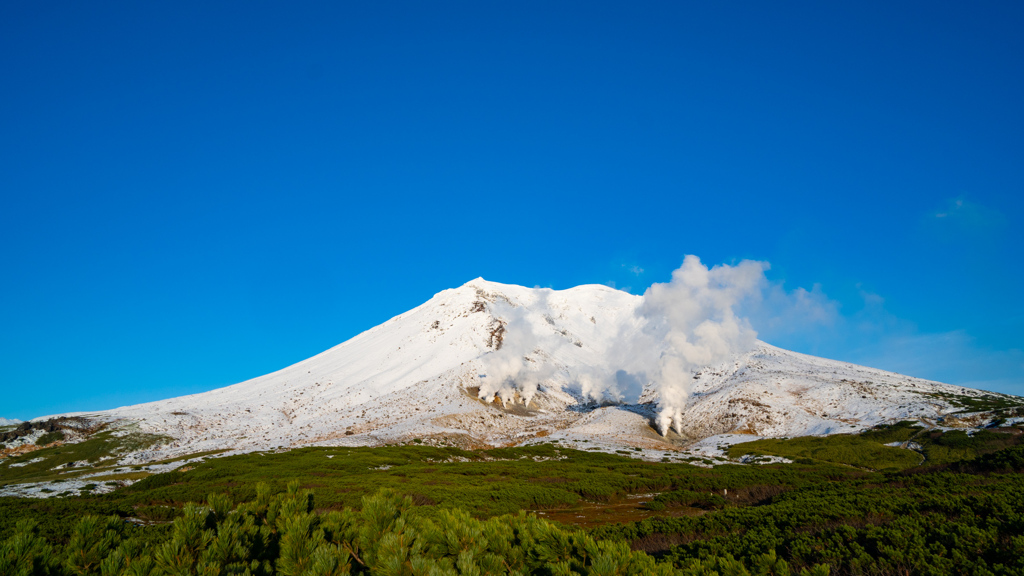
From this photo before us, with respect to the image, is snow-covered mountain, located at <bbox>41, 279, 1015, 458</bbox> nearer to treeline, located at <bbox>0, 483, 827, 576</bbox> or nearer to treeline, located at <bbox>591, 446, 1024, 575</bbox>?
treeline, located at <bbox>591, 446, 1024, 575</bbox>

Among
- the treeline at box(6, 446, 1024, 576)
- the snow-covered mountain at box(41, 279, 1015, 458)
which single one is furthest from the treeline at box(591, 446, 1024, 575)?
the snow-covered mountain at box(41, 279, 1015, 458)

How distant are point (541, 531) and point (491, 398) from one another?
303 ft

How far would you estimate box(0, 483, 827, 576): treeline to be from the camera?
4664mm

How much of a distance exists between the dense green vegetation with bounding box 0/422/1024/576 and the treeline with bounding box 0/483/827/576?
2 centimetres

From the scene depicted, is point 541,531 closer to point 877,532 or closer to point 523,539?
point 523,539

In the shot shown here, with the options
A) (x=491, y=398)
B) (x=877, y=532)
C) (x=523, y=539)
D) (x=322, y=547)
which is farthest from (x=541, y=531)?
(x=491, y=398)

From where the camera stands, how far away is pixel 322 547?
509 centimetres

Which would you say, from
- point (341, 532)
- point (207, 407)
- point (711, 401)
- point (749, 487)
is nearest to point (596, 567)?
point (341, 532)

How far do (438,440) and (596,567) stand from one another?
6448cm

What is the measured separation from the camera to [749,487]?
96.0ft

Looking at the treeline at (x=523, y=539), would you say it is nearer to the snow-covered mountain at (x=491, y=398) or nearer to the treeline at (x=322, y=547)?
the treeline at (x=322, y=547)

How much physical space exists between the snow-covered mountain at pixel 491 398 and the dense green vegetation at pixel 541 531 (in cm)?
4016

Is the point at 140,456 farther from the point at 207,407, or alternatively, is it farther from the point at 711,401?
the point at 711,401

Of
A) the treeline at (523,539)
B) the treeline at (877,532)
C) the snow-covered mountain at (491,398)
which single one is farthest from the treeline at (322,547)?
the snow-covered mountain at (491,398)
